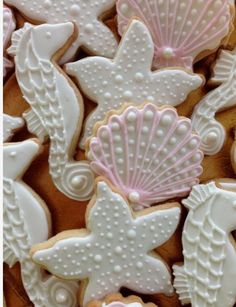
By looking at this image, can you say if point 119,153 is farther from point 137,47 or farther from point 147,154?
point 137,47

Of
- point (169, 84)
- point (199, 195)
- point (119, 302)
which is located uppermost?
point (169, 84)

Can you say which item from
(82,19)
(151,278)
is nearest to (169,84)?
(82,19)

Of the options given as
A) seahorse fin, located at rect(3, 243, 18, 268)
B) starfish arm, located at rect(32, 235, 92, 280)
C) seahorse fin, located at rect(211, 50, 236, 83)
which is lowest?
seahorse fin, located at rect(3, 243, 18, 268)

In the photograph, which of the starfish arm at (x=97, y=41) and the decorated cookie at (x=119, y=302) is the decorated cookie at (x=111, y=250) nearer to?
the decorated cookie at (x=119, y=302)

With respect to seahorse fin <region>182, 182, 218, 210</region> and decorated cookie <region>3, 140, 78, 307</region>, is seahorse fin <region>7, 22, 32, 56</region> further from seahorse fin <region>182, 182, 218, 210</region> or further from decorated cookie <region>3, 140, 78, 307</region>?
seahorse fin <region>182, 182, 218, 210</region>

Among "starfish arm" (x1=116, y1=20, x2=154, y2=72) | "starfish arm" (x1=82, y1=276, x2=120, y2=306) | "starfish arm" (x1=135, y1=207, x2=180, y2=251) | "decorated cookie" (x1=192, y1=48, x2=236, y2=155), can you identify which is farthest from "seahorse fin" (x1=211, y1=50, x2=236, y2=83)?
"starfish arm" (x1=82, y1=276, x2=120, y2=306)

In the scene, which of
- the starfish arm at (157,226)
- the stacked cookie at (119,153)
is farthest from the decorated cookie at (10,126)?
the starfish arm at (157,226)
